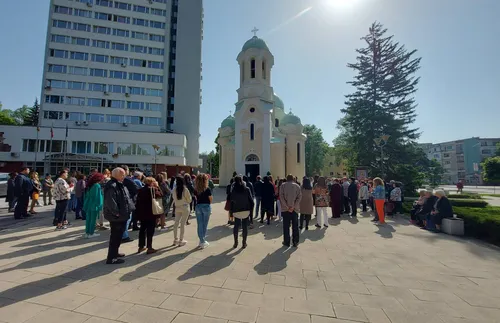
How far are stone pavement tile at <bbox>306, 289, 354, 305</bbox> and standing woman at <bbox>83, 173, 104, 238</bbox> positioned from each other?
5740mm

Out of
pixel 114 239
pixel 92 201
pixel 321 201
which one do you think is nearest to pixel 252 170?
pixel 321 201

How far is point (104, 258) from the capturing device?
492 centimetres

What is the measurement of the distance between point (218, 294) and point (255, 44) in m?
31.6

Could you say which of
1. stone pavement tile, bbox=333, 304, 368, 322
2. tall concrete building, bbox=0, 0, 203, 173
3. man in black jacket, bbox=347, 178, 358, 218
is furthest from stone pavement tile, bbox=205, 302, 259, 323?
tall concrete building, bbox=0, 0, 203, 173

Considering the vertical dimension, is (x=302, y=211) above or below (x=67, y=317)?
above

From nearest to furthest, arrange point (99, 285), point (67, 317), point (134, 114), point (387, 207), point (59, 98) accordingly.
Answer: point (67, 317) → point (99, 285) → point (387, 207) → point (59, 98) → point (134, 114)

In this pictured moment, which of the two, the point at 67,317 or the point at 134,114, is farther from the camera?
Answer: the point at 134,114

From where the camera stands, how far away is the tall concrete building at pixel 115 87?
3334 cm

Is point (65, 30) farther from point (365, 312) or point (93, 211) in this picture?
point (365, 312)

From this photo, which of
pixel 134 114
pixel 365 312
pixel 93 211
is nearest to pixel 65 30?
pixel 134 114

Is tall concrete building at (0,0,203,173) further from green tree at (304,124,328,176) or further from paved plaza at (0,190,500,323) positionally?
paved plaza at (0,190,500,323)

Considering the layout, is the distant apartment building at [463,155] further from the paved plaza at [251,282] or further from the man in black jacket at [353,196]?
the paved plaza at [251,282]

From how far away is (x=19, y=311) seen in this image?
114 inches

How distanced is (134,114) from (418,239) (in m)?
41.0
